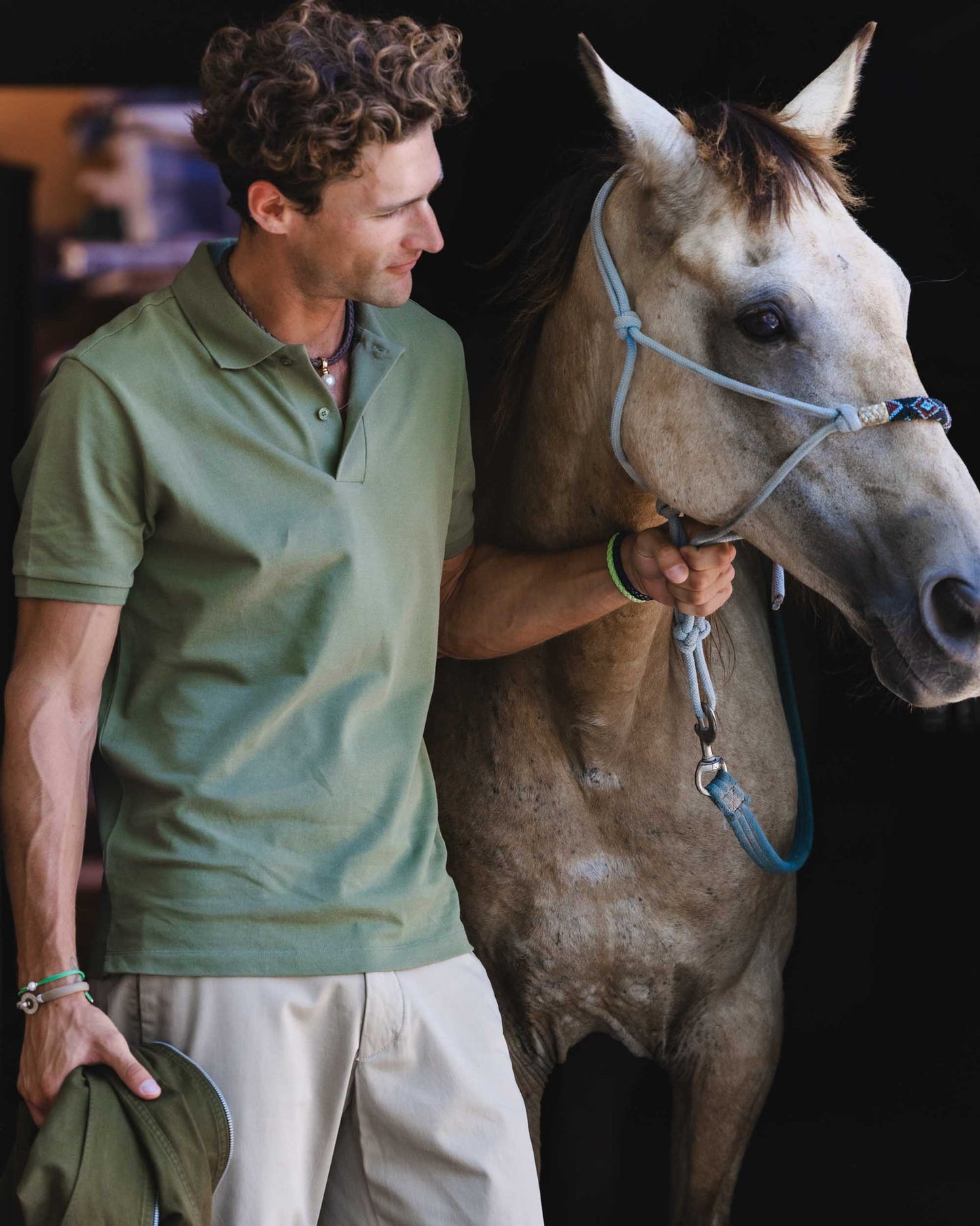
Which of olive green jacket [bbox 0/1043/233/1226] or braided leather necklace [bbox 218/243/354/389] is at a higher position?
braided leather necklace [bbox 218/243/354/389]

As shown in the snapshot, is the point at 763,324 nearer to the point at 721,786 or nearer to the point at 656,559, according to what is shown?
the point at 656,559

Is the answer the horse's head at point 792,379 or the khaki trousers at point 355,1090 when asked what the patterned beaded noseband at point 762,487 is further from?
the khaki trousers at point 355,1090

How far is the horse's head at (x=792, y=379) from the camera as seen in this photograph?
56.2 inches

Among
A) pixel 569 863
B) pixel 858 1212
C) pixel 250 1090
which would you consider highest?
pixel 250 1090

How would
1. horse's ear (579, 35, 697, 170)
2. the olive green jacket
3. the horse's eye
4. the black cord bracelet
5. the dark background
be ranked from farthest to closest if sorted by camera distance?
the dark background < the black cord bracelet < horse's ear (579, 35, 697, 170) < the horse's eye < the olive green jacket

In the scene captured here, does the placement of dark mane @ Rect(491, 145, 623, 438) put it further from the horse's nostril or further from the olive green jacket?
the olive green jacket

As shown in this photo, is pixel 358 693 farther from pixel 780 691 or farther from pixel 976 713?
pixel 976 713

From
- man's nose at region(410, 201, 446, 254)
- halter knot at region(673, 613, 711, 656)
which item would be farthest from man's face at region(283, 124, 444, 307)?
halter knot at region(673, 613, 711, 656)

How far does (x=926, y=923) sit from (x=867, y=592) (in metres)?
2.18

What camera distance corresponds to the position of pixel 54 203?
5.05m

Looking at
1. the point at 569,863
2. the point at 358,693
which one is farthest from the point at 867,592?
the point at 569,863

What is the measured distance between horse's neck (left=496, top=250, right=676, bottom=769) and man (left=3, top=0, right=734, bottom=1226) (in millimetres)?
247

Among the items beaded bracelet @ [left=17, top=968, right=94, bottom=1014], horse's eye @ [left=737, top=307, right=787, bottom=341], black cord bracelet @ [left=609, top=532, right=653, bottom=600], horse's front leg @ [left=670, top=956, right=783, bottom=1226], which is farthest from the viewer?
horse's front leg @ [left=670, top=956, right=783, bottom=1226]

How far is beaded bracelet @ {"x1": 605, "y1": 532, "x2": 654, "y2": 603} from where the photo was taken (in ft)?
5.70
